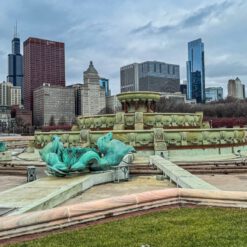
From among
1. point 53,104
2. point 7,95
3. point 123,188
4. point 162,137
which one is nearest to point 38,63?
point 7,95

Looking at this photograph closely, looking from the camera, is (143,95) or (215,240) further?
(143,95)

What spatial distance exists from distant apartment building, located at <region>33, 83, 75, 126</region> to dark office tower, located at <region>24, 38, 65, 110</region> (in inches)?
A: 800

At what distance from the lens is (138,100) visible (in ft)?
81.0

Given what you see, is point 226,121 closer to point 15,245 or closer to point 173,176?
point 173,176

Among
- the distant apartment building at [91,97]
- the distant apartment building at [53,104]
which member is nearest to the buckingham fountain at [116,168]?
the distant apartment building at [91,97]

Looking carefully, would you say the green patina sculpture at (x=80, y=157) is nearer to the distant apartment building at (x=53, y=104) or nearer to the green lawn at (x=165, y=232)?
the green lawn at (x=165, y=232)

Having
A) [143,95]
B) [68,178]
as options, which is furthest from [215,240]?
[143,95]

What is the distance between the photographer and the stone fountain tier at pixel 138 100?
80.5 feet

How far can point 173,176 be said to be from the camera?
10531mm

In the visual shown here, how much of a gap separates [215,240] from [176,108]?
7552 cm

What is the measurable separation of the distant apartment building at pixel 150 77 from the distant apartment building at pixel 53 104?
3268 cm

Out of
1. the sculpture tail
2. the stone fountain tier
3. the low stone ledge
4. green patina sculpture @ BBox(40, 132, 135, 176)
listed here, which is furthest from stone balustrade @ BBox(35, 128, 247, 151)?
the low stone ledge

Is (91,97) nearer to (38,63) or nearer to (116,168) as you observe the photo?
(38,63)

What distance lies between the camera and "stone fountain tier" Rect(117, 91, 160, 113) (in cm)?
2455
